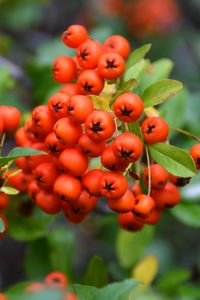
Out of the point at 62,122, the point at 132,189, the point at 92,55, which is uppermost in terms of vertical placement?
the point at 92,55

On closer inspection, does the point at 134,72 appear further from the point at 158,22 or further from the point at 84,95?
the point at 158,22

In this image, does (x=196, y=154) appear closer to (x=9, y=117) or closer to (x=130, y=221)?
(x=130, y=221)

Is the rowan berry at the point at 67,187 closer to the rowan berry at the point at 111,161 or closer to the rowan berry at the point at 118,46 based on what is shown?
the rowan berry at the point at 111,161

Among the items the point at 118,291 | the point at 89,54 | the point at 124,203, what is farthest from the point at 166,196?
the point at 89,54

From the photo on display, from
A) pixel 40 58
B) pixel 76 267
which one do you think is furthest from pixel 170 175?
pixel 76 267

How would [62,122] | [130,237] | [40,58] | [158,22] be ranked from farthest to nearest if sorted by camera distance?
[158,22]
[40,58]
[130,237]
[62,122]

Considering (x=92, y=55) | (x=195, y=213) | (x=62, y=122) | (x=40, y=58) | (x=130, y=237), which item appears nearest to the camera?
(x=62, y=122)

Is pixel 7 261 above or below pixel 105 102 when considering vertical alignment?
below
